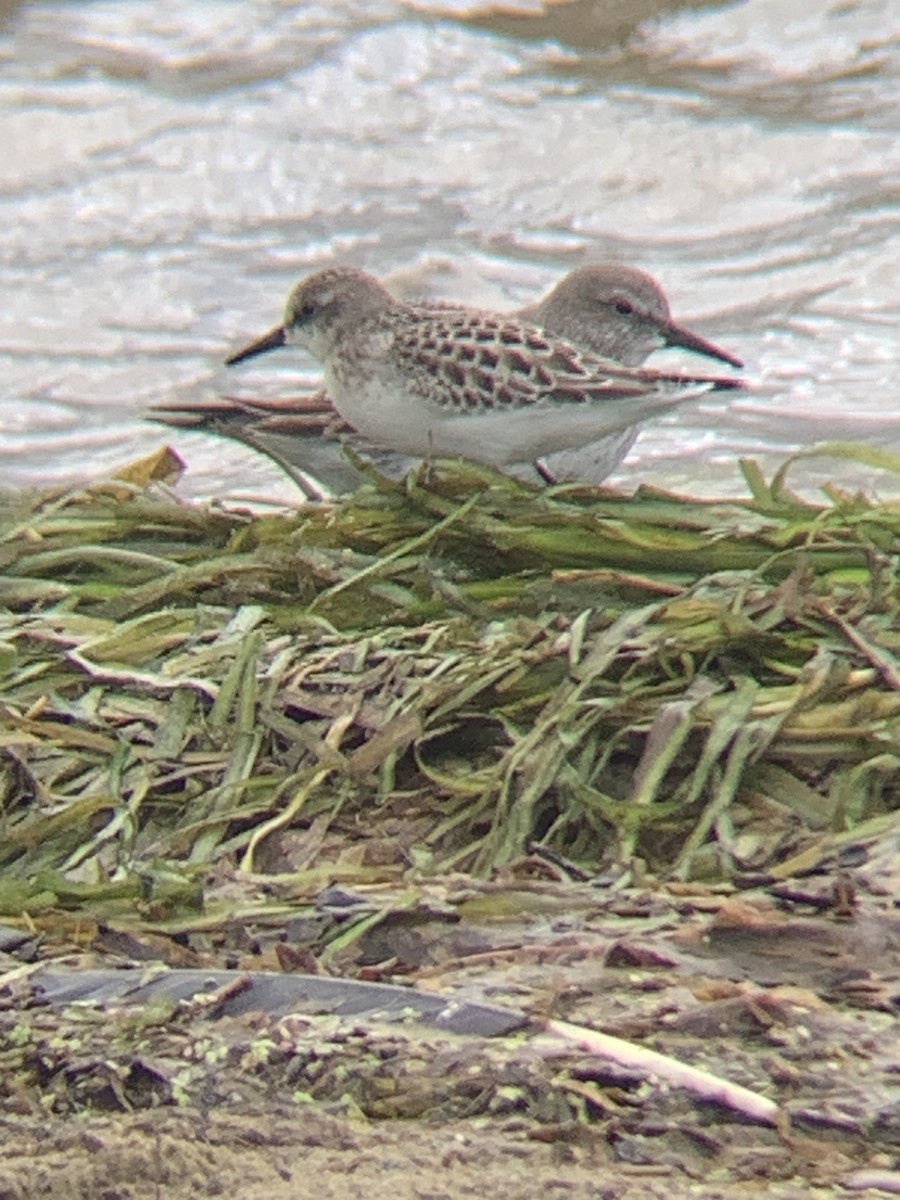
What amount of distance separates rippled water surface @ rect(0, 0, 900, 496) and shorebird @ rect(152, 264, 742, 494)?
123 cm

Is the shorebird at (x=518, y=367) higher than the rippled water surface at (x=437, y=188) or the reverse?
higher

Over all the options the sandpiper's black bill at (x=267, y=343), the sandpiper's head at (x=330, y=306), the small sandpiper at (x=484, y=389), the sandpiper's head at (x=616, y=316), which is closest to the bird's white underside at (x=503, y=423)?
the small sandpiper at (x=484, y=389)

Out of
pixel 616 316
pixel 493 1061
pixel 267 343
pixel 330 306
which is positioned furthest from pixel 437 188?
pixel 493 1061

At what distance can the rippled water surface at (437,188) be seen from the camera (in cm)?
740

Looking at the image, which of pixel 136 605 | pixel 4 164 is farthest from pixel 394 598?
pixel 4 164

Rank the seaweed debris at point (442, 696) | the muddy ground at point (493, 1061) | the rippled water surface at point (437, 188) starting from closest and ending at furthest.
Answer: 1. the muddy ground at point (493, 1061)
2. the seaweed debris at point (442, 696)
3. the rippled water surface at point (437, 188)

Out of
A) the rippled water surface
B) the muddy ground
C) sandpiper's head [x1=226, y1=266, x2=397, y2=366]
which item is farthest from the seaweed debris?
the rippled water surface

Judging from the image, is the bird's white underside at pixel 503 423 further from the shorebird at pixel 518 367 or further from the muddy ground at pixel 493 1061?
the muddy ground at pixel 493 1061

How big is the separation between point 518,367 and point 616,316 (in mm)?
939

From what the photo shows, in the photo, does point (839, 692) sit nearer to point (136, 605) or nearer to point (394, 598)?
point (394, 598)

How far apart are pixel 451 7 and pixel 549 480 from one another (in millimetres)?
6363

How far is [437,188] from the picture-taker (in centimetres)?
895

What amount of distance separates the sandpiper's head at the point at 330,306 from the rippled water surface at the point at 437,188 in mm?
1874

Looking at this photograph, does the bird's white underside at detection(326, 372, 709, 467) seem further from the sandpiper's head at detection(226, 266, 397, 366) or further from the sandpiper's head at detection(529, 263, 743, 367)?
the sandpiper's head at detection(529, 263, 743, 367)
